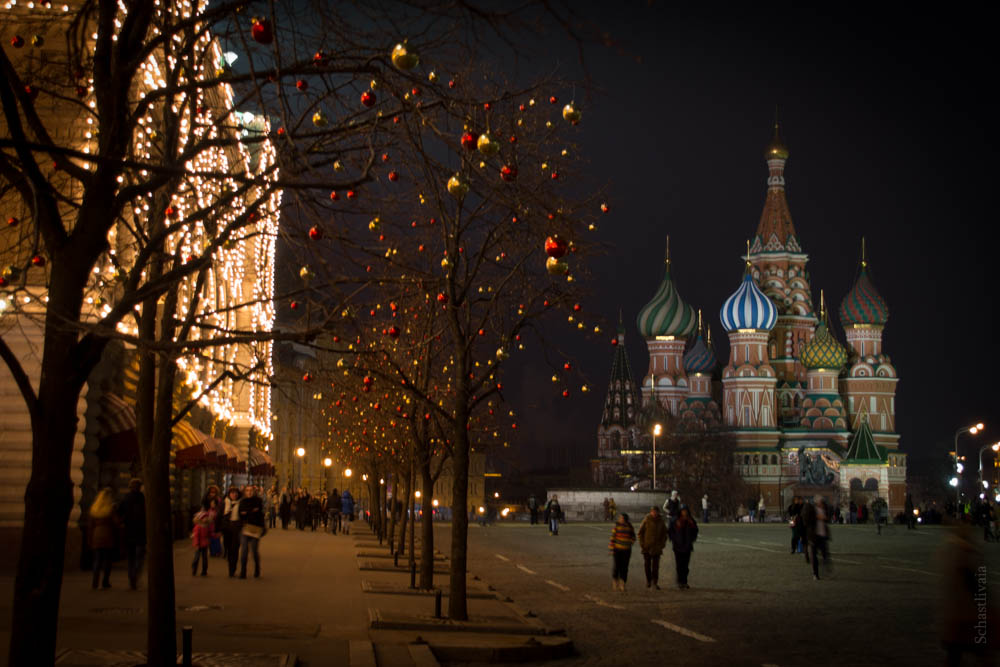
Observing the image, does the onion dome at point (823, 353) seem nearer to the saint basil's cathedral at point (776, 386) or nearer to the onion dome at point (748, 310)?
the saint basil's cathedral at point (776, 386)

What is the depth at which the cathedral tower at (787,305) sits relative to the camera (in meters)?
154

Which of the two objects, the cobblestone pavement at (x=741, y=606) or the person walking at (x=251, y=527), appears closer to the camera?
the cobblestone pavement at (x=741, y=606)

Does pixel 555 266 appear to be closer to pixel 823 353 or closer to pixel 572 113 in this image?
pixel 572 113

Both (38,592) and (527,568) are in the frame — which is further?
(527,568)

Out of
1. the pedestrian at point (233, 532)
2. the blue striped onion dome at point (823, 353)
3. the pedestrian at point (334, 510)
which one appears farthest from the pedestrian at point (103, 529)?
the blue striped onion dome at point (823, 353)

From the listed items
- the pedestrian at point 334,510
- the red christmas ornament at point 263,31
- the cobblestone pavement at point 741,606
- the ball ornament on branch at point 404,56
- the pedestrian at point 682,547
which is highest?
the red christmas ornament at point 263,31

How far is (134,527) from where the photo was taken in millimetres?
20453

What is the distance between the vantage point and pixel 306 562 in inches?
1134

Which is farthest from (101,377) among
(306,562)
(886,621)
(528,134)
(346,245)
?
(346,245)

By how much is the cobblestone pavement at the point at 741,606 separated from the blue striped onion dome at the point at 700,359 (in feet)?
400

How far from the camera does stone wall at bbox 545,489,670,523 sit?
78875mm

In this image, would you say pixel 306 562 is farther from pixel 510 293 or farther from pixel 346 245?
pixel 346 245

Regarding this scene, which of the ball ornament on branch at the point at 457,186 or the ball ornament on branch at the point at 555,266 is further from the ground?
the ball ornament on branch at the point at 457,186

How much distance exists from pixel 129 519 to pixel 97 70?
519 inches
